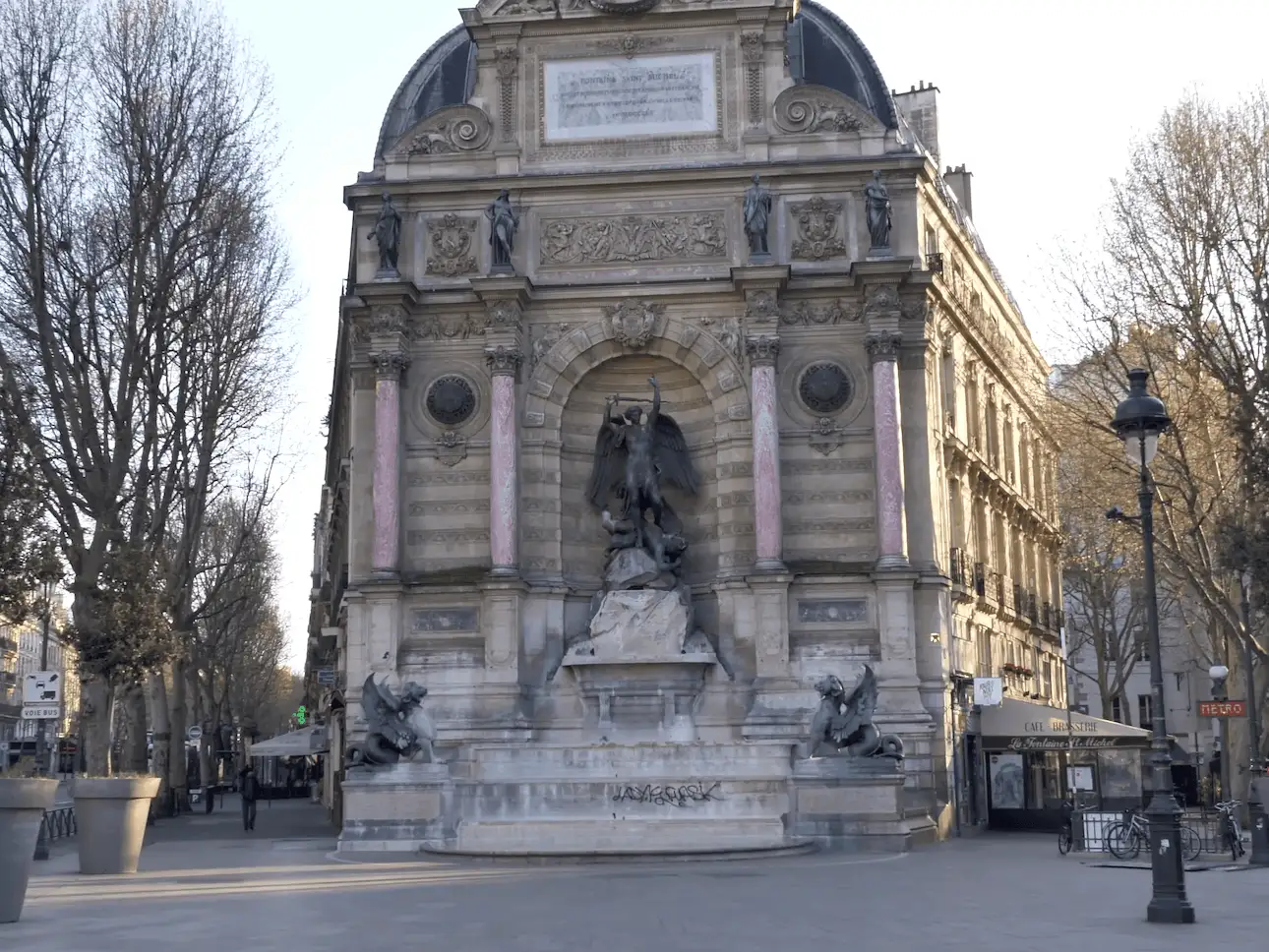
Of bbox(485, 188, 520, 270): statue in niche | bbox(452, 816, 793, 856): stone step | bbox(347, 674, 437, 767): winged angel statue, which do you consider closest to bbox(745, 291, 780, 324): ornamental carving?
bbox(485, 188, 520, 270): statue in niche

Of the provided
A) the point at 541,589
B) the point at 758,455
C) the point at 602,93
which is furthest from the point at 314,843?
the point at 602,93

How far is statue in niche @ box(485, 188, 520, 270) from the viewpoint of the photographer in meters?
36.7

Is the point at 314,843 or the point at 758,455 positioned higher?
the point at 758,455

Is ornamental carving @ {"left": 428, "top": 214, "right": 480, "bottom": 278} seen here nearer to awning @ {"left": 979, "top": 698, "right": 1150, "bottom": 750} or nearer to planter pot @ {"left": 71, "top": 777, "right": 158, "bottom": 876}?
awning @ {"left": 979, "top": 698, "right": 1150, "bottom": 750}

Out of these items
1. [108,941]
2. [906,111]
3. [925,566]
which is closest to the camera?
[108,941]

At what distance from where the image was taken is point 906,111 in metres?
51.2

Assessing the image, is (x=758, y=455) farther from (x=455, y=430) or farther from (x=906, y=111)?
(x=906, y=111)

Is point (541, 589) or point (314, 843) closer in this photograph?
point (314, 843)

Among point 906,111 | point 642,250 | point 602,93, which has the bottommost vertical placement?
point 642,250

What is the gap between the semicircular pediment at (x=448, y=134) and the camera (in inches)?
1496

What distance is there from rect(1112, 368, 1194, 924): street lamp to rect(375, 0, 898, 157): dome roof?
19.5m

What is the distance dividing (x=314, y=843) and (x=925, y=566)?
14003 mm

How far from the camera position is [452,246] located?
3759 cm

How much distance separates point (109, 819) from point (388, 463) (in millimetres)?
13202
